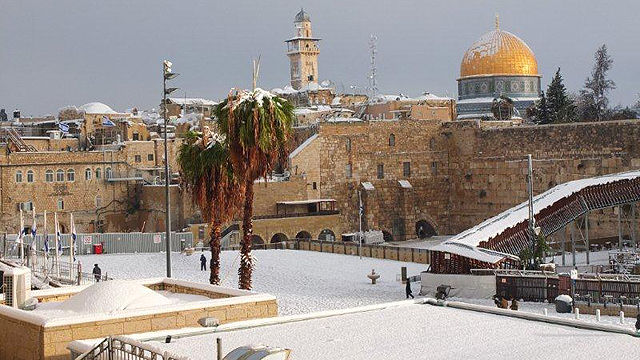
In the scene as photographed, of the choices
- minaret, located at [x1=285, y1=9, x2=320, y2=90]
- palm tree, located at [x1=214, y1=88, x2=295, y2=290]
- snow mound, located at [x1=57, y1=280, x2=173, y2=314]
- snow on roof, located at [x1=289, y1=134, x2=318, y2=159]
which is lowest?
snow mound, located at [x1=57, y1=280, x2=173, y2=314]

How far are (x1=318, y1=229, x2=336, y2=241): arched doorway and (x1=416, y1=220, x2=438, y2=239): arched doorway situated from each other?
8.10m

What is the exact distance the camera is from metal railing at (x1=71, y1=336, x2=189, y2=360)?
8.83 meters

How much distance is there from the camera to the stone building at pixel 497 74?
2717 inches

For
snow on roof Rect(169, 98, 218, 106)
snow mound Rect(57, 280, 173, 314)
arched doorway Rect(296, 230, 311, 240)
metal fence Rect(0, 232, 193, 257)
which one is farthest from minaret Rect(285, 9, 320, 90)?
snow mound Rect(57, 280, 173, 314)

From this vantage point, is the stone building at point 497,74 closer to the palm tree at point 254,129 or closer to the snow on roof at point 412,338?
the palm tree at point 254,129

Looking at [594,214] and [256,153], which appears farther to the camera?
[594,214]

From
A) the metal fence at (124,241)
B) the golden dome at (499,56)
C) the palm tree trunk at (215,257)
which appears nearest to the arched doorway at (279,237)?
the metal fence at (124,241)

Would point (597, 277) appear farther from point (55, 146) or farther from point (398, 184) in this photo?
point (55, 146)

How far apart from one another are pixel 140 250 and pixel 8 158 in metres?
17.1

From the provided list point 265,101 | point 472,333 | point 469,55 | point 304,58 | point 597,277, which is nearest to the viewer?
point 472,333

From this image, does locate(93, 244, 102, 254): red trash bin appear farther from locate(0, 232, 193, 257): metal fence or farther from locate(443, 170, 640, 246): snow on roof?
locate(443, 170, 640, 246): snow on roof

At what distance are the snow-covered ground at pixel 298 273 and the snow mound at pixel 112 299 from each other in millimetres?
10353

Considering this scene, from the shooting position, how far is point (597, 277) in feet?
81.3

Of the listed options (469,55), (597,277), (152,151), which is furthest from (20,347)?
(469,55)
